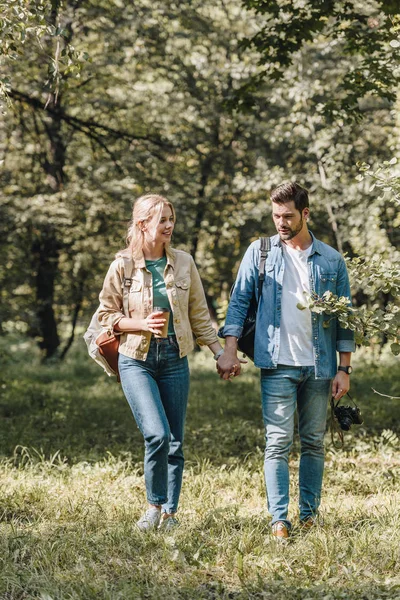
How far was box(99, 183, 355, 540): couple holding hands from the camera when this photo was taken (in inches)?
169

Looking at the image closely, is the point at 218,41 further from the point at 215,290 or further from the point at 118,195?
the point at 215,290

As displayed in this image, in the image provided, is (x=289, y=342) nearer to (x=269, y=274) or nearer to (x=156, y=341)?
(x=269, y=274)

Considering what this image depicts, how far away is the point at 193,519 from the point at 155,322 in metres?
1.44

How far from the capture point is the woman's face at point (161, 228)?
4.46 m

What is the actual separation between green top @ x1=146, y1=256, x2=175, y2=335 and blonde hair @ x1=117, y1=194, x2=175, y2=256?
127mm

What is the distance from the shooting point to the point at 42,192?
48.4 ft

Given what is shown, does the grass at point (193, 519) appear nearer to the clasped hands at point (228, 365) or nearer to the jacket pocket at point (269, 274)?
the clasped hands at point (228, 365)

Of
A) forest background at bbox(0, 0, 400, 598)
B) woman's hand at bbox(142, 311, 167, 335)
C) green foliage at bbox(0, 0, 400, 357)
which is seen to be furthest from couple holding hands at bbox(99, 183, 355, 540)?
green foliage at bbox(0, 0, 400, 357)

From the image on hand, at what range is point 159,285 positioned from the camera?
4.50 m

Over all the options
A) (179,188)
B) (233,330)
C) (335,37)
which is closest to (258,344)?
(233,330)

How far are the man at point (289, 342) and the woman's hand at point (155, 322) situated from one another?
1.39 feet

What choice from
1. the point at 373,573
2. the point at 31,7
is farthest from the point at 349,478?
the point at 31,7

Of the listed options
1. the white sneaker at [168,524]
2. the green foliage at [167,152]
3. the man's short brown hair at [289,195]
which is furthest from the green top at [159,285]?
the green foliage at [167,152]

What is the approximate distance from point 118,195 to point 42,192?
2.18m
